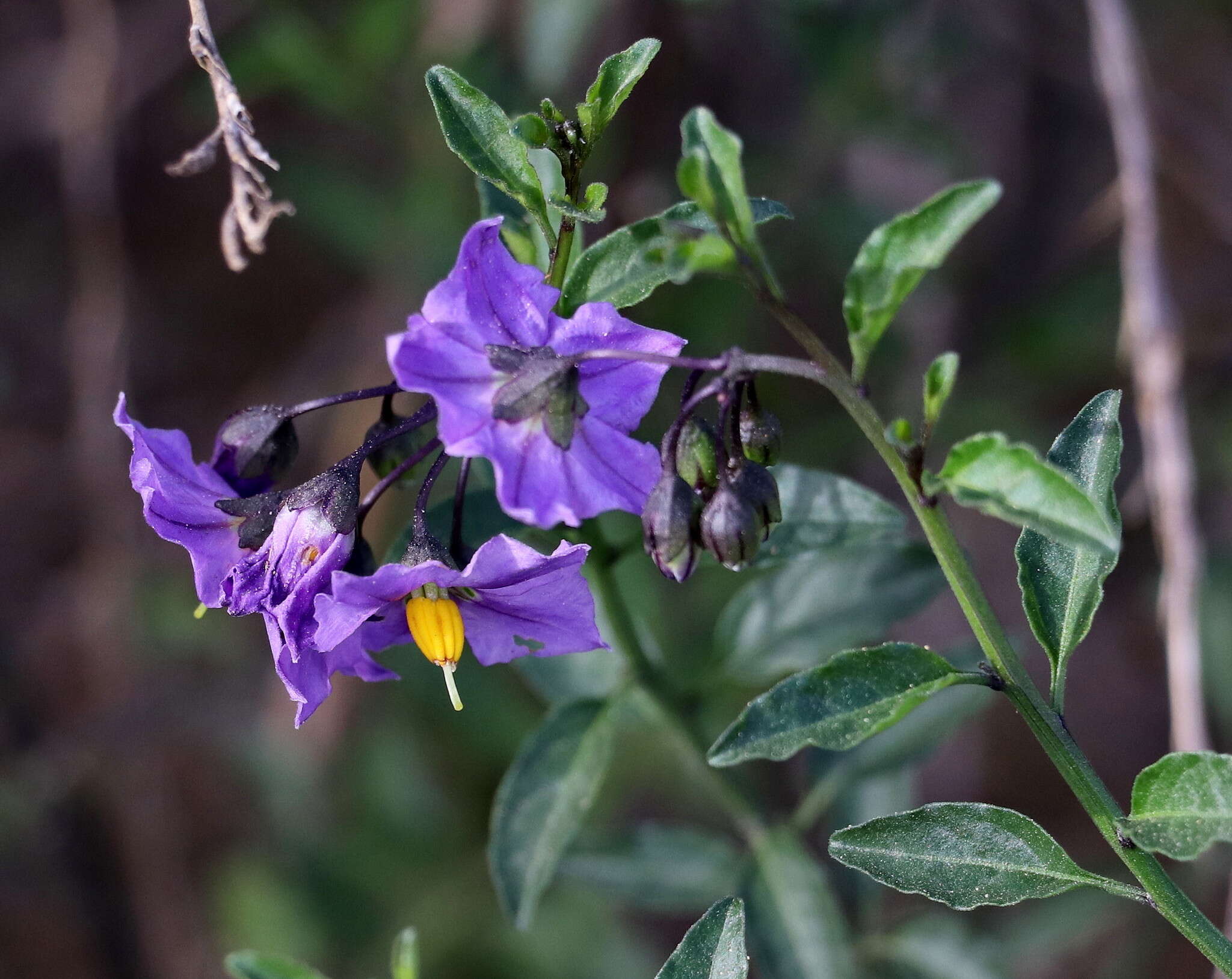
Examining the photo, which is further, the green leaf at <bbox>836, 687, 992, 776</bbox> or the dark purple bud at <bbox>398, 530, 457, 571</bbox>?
the green leaf at <bbox>836, 687, 992, 776</bbox>

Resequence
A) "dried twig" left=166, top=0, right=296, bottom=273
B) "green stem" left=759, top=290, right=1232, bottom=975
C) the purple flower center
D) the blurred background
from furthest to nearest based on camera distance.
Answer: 1. the blurred background
2. "dried twig" left=166, top=0, right=296, bottom=273
3. the purple flower center
4. "green stem" left=759, top=290, right=1232, bottom=975

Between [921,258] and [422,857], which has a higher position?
Result: [921,258]

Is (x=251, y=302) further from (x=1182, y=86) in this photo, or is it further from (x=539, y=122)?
(x=539, y=122)

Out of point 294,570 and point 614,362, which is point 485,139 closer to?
point 614,362

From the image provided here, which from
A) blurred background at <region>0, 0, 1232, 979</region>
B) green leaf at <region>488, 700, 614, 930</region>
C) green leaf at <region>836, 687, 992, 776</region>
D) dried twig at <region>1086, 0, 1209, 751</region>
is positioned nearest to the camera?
green leaf at <region>488, 700, 614, 930</region>

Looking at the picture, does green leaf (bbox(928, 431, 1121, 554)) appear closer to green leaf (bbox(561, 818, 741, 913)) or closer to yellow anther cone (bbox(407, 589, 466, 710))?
yellow anther cone (bbox(407, 589, 466, 710))

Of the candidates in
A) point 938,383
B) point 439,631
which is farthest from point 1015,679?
point 439,631

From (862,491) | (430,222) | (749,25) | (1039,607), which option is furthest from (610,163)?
(1039,607)

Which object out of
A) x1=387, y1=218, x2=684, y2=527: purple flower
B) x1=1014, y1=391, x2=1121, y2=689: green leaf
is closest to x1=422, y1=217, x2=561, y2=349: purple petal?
x1=387, y1=218, x2=684, y2=527: purple flower
